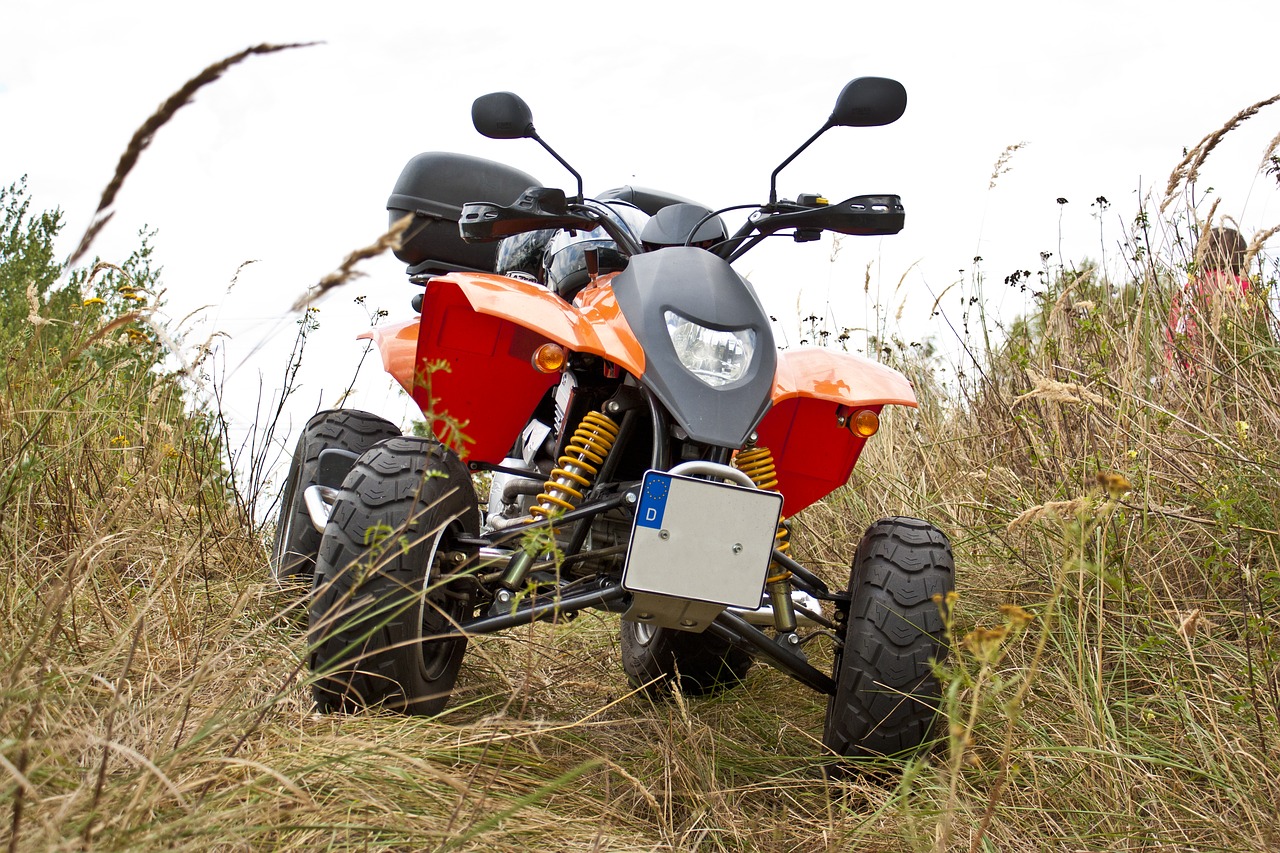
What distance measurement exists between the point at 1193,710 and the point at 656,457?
1.28 metres

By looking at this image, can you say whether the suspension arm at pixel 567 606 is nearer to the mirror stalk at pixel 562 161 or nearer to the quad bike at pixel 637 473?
the quad bike at pixel 637 473

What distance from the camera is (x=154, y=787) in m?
1.55

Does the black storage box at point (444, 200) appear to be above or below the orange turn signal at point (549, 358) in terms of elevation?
above

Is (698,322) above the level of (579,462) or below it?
above

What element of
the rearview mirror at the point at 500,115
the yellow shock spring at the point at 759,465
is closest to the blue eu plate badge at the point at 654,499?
the yellow shock spring at the point at 759,465

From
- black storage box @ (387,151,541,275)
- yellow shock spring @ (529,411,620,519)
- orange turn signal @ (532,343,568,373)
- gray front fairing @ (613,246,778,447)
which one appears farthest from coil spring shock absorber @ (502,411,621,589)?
black storage box @ (387,151,541,275)

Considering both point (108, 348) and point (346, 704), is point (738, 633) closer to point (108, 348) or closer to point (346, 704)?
point (346, 704)

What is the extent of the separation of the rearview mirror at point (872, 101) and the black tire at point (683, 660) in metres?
1.44

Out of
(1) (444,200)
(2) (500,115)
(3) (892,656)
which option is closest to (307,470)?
(1) (444,200)

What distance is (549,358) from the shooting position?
8.50ft

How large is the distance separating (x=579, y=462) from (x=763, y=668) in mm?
1374

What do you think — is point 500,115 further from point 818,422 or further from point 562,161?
point 818,422

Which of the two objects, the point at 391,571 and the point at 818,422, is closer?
the point at 391,571

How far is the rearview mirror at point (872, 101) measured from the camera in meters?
2.66
